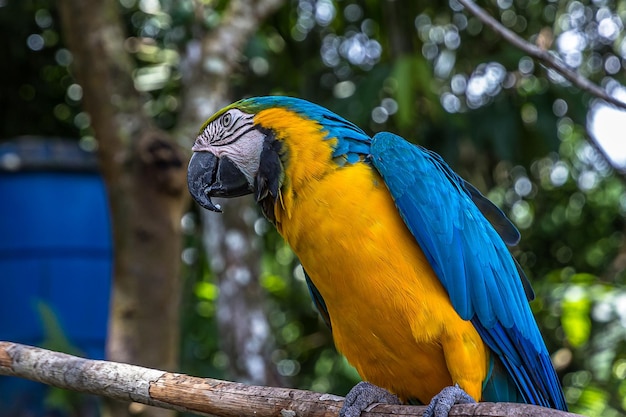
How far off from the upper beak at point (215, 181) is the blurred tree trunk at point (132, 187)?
37.7 inches

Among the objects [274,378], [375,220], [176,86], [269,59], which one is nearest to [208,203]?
[375,220]

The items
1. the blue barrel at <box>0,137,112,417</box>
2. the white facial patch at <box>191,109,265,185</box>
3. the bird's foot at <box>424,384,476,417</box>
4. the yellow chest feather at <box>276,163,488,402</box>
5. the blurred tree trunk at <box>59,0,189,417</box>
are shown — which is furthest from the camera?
the blue barrel at <box>0,137,112,417</box>

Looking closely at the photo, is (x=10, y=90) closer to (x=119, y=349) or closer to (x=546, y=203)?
(x=119, y=349)

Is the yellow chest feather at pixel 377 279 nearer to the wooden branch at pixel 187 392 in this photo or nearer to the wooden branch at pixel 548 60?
the wooden branch at pixel 187 392

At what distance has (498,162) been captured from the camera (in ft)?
15.9

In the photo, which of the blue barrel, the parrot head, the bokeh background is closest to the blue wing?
the parrot head

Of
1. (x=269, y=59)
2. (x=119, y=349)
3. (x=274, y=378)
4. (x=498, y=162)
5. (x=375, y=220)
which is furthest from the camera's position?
(x=498, y=162)

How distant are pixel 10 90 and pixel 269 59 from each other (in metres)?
1.72

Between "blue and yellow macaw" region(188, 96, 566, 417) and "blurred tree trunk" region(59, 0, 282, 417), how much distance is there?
996mm

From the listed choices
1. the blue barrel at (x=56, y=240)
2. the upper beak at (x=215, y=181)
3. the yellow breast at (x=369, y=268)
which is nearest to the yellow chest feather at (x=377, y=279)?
the yellow breast at (x=369, y=268)

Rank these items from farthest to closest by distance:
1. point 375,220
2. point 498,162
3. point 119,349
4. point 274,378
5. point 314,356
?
point 314,356, point 498,162, point 274,378, point 119,349, point 375,220

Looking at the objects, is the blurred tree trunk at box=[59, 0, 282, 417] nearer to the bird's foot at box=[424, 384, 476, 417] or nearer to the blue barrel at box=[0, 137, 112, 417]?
the blue barrel at box=[0, 137, 112, 417]

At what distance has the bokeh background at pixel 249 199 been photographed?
9.59ft

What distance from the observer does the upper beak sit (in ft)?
6.14
